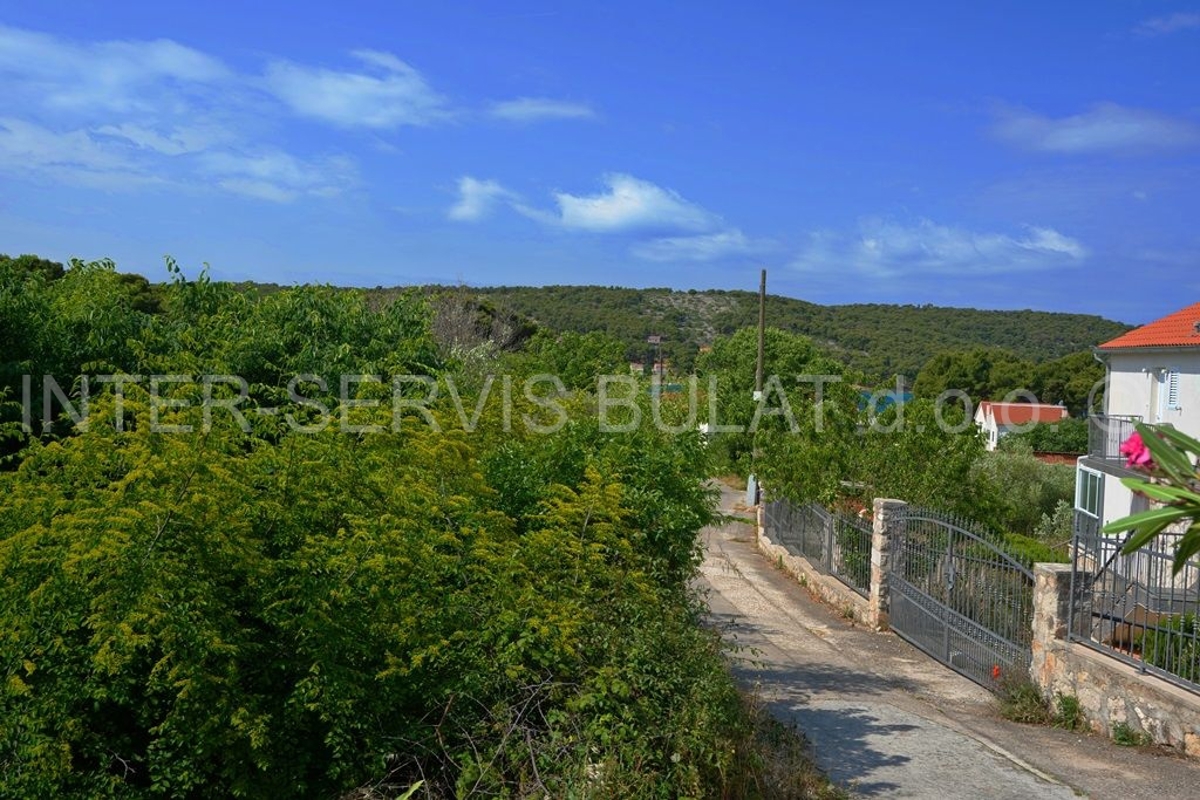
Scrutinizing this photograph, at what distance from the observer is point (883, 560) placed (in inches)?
640

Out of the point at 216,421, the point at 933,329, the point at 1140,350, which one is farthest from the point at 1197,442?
the point at 933,329

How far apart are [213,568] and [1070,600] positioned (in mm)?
8891

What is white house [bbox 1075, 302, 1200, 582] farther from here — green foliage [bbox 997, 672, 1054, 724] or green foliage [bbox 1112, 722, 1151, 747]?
green foliage [bbox 1112, 722, 1151, 747]

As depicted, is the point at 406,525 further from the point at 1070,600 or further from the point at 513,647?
the point at 1070,600

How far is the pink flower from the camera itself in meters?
2.69

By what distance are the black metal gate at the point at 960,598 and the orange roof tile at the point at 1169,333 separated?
15.1 metres

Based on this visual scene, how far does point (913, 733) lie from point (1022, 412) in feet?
181

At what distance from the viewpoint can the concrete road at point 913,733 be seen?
8812 millimetres

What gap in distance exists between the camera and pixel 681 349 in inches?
3583

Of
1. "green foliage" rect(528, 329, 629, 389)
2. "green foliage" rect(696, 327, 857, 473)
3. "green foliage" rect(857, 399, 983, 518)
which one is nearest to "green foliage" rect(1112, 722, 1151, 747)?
"green foliage" rect(696, 327, 857, 473)

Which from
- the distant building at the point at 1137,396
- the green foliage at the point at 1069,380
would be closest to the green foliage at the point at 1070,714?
the distant building at the point at 1137,396

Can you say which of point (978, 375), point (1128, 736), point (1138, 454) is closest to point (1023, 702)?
point (1128, 736)

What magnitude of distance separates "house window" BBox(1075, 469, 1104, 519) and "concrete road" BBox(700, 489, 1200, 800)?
53.0 feet

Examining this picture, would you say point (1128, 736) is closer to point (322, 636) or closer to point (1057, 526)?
point (322, 636)
